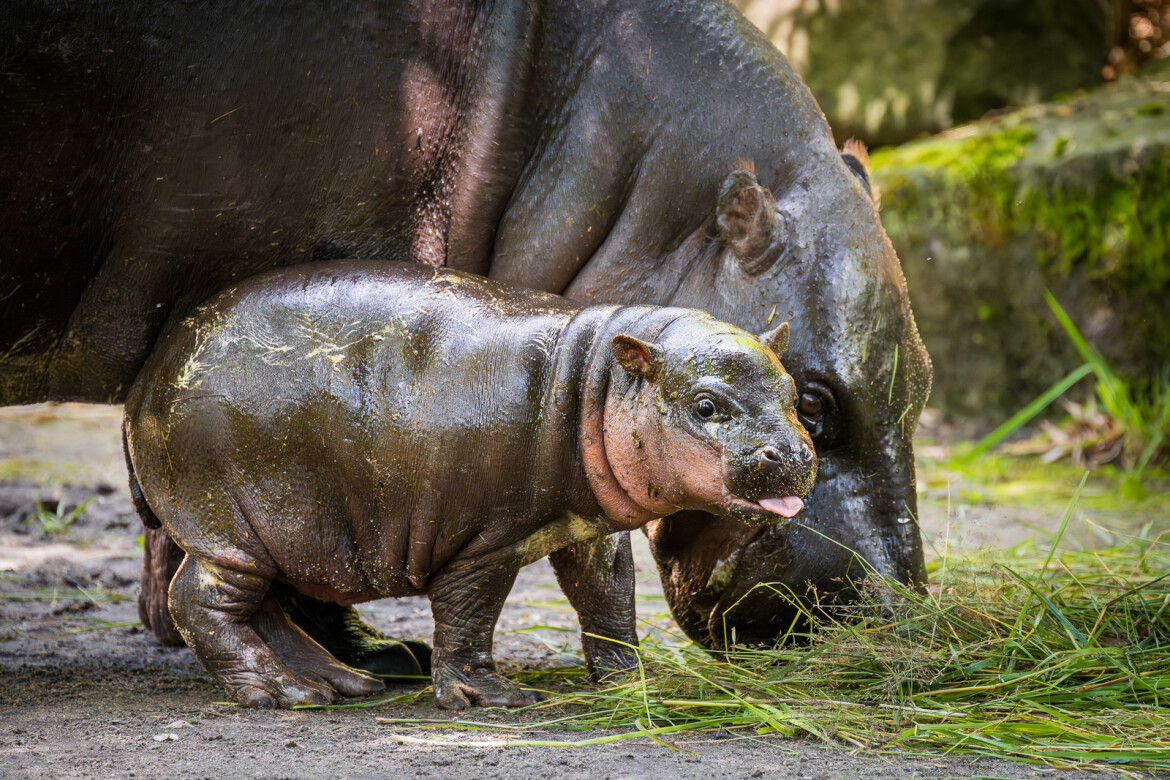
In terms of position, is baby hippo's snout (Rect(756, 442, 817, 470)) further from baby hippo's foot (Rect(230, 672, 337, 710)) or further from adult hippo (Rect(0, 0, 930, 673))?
baby hippo's foot (Rect(230, 672, 337, 710))

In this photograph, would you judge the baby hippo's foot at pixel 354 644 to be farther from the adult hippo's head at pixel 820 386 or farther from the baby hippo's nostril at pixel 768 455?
the baby hippo's nostril at pixel 768 455

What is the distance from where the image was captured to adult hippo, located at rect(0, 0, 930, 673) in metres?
3.47

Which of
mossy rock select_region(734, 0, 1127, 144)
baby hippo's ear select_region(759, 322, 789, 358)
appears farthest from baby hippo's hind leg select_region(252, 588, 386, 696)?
mossy rock select_region(734, 0, 1127, 144)

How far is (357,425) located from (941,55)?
9184 mm

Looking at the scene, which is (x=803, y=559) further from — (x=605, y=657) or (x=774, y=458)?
(x=774, y=458)

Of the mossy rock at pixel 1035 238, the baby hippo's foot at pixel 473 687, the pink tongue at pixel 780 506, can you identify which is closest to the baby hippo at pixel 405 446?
the baby hippo's foot at pixel 473 687

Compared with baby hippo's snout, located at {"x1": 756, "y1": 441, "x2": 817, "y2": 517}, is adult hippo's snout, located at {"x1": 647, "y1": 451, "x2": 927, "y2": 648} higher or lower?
lower

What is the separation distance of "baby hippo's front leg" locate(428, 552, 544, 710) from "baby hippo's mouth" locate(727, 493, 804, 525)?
622 mm

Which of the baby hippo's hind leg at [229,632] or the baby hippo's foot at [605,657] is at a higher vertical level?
the baby hippo's hind leg at [229,632]

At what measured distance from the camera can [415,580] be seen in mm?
3293

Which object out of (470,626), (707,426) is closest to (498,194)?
(707,426)

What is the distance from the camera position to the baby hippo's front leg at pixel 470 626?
321 centimetres

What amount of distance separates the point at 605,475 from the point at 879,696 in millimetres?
848

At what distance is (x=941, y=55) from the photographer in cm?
1107
